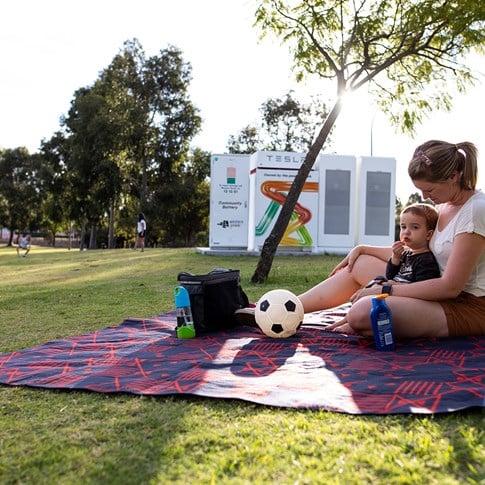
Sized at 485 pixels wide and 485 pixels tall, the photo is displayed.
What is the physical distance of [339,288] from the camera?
4.45 m

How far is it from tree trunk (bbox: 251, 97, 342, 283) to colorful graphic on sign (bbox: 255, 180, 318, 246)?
745 cm

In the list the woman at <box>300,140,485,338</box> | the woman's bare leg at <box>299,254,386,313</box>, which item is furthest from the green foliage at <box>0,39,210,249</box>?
the woman at <box>300,140,485,338</box>

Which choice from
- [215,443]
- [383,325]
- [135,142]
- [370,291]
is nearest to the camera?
[215,443]

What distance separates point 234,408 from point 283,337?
1.61 metres

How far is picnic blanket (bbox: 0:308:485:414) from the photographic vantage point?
247cm

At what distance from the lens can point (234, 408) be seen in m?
2.42

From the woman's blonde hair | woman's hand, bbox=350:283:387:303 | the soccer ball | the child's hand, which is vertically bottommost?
the soccer ball

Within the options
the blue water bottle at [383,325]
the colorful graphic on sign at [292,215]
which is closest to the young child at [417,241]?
the blue water bottle at [383,325]

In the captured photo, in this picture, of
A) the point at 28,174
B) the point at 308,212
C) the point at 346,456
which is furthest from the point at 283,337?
the point at 28,174

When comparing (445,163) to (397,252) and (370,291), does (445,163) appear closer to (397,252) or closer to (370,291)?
(397,252)

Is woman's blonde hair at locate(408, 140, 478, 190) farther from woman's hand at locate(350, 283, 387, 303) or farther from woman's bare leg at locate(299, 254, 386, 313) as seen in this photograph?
woman's bare leg at locate(299, 254, 386, 313)

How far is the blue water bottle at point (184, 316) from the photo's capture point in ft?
13.4

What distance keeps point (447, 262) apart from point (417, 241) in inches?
14.9

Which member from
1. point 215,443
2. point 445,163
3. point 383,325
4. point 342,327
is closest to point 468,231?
point 445,163
